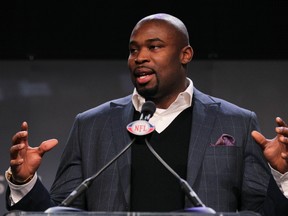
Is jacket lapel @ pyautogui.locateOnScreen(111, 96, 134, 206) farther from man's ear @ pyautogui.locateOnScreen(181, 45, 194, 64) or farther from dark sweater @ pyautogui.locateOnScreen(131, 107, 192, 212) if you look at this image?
man's ear @ pyautogui.locateOnScreen(181, 45, 194, 64)

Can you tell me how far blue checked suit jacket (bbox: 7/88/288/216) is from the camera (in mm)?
2805

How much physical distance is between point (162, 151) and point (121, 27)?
147 cm

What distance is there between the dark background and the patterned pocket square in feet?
4.35

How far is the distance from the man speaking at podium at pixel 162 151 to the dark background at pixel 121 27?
1.07 metres

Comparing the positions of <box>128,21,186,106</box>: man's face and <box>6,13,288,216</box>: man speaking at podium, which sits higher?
<box>128,21,186,106</box>: man's face

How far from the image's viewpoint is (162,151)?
2.88 meters

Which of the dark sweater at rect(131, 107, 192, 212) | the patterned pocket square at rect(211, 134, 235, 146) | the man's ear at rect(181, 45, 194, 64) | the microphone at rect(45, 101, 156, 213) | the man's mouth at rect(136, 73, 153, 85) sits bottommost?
the dark sweater at rect(131, 107, 192, 212)

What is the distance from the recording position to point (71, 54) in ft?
14.0

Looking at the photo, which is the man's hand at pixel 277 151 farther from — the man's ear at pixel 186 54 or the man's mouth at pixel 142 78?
the man's ear at pixel 186 54

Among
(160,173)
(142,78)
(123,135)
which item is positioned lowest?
(160,173)

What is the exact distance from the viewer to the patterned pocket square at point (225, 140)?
9.48 feet

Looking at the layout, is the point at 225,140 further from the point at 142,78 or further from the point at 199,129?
the point at 142,78

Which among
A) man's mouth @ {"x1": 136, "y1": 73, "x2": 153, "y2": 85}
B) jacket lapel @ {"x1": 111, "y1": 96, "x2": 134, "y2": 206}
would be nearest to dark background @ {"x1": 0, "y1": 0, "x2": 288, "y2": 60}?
jacket lapel @ {"x1": 111, "y1": 96, "x2": 134, "y2": 206}

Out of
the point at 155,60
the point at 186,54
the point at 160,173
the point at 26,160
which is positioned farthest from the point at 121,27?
the point at 26,160
